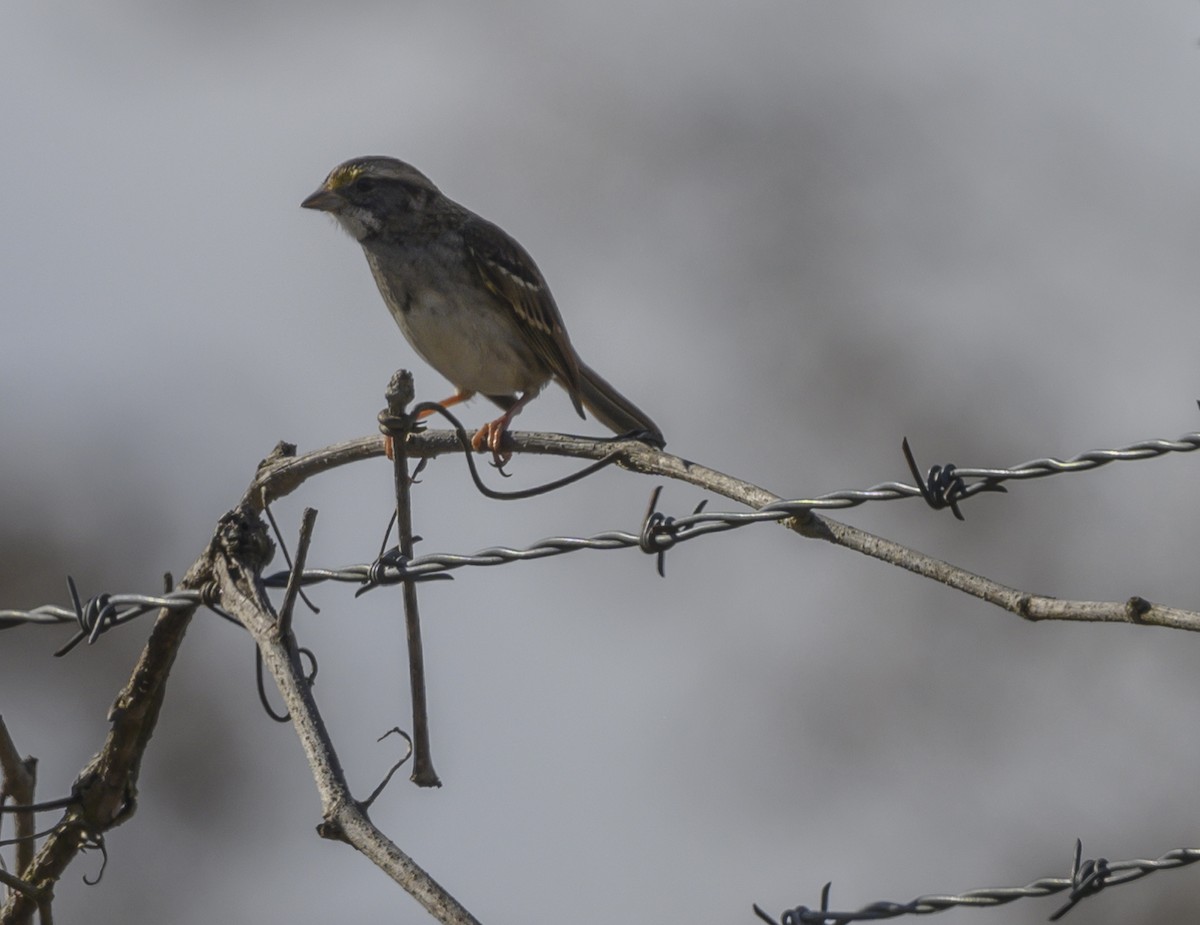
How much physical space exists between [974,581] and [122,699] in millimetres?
2298

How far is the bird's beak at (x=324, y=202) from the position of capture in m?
6.78

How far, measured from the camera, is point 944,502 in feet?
10.3

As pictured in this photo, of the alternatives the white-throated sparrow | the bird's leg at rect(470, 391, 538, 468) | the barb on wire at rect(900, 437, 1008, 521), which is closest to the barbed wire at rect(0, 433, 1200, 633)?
the barb on wire at rect(900, 437, 1008, 521)

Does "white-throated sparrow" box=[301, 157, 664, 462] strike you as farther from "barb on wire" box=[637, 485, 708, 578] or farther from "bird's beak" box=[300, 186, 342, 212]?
"barb on wire" box=[637, 485, 708, 578]

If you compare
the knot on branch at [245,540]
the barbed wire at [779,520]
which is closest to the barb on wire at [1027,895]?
the barbed wire at [779,520]

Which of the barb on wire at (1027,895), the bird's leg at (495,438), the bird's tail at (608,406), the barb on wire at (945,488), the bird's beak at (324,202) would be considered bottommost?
the barb on wire at (1027,895)

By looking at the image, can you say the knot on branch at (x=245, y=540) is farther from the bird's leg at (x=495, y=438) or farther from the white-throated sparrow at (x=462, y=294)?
the white-throated sparrow at (x=462, y=294)

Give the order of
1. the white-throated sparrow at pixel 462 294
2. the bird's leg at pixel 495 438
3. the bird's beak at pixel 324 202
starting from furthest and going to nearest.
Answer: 1. the bird's beak at pixel 324 202
2. the white-throated sparrow at pixel 462 294
3. the bird's leg at pixel 495 438

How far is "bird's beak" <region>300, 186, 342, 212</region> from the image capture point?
6.78 metres

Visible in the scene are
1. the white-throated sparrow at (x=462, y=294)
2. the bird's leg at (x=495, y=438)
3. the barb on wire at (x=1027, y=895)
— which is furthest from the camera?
the white-throated sparrow at (x=462, y=294)

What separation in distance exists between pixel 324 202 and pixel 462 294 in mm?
880

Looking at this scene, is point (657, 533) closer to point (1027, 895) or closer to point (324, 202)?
point (1027, 895)

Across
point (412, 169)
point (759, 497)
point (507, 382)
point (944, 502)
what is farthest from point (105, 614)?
point (412, 169)

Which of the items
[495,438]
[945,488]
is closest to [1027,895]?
[945,488]
